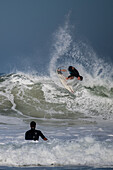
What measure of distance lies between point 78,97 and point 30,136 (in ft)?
36.7

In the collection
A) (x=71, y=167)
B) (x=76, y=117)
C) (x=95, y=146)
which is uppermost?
(x=76, y=117)

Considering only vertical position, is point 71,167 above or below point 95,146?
below

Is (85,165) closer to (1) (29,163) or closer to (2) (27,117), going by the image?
(1) (29,163)

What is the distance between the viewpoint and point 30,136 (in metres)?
4.93

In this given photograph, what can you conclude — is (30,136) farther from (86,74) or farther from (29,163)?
(86,74)

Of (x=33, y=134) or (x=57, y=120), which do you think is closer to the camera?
(x=33, y=134)

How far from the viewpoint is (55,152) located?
470 cm

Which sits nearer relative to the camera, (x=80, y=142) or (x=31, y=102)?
(x=80, y=142)

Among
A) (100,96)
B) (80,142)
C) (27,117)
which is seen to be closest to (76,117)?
(27,117)

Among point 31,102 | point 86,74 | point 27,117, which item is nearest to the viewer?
point 27,117

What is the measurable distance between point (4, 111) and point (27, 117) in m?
1.81

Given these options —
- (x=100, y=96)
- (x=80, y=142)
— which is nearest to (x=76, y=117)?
(x=100, y=96)

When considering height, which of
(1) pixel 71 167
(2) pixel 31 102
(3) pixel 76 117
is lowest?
(1) pixel 71 167

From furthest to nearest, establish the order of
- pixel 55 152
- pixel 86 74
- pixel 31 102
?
pixel 86 74
pixel 31 102
pixel 55 152
